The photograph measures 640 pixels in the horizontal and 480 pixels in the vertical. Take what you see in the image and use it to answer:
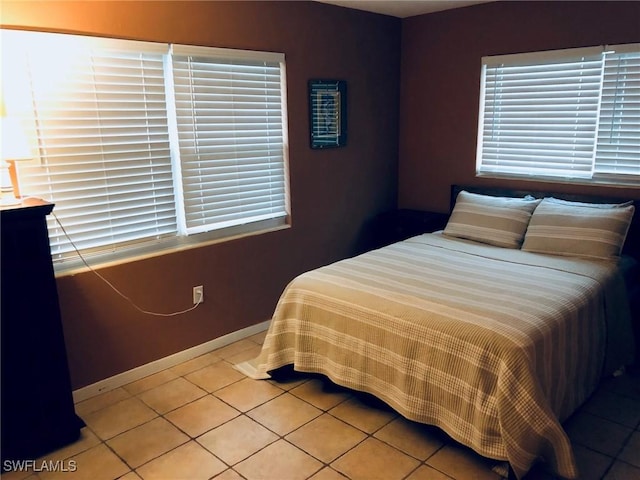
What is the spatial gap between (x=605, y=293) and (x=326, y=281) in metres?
1.55

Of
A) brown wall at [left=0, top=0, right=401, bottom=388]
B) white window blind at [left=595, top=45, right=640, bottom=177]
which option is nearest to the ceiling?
brown wall at [left=0, top=0, right=401, bottom=388]

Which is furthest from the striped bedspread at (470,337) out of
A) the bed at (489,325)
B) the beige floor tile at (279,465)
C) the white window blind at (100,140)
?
the white window blind at (100,140)

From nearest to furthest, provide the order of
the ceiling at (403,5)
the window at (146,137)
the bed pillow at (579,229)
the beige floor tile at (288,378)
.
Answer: the window at (146,137), the beige floor tile at (288,378), the bed pillow at (579,229), the ceiling at (403,5)

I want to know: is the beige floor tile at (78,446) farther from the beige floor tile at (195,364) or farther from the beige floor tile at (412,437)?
the beige floor tile at (412,437)

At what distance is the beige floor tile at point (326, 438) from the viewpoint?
2349mm

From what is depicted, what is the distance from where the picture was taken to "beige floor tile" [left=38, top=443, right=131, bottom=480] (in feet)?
7.28

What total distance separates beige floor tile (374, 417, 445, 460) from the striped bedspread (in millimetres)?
133

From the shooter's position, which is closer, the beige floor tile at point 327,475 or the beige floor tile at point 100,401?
the beige floor tile at point 327,475

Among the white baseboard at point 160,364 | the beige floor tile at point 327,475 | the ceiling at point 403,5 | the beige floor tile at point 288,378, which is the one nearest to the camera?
the beige floor tile at point 327,475

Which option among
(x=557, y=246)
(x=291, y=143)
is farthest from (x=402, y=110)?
(x=557, y=246)

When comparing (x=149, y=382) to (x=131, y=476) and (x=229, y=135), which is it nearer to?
(x=131, y=476)

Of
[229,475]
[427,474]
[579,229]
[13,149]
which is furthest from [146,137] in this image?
[579,229]

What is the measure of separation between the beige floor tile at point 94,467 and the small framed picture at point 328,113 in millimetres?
2453

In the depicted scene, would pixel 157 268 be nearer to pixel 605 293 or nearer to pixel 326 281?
pixel 326 281
